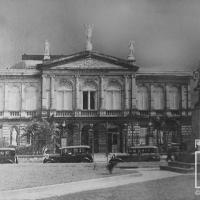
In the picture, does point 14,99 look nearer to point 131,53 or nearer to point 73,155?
point 131,53

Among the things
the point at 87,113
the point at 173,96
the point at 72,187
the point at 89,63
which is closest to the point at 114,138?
the point at 87,113

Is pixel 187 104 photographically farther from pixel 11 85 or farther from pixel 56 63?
pixel 11 85

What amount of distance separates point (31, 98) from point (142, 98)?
8465 millimetres

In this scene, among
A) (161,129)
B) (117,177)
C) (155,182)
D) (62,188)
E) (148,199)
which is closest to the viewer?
(148,199)

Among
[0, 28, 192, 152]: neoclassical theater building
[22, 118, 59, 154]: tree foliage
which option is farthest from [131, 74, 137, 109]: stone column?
[22, 118, 59, 154]: tree foliage

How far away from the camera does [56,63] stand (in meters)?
36.4

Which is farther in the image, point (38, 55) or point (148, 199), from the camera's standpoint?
point (38, 55)

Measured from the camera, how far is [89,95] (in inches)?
1449

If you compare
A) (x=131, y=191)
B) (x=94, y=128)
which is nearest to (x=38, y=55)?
(x=94, y=128)

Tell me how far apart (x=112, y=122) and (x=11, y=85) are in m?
8.10

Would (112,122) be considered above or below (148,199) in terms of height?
above

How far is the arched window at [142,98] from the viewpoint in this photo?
36688mm

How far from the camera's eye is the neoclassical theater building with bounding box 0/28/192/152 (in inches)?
1405

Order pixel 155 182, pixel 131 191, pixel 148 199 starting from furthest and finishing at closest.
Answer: pixel 155 182
pixel 131 191
pixel 148 199
